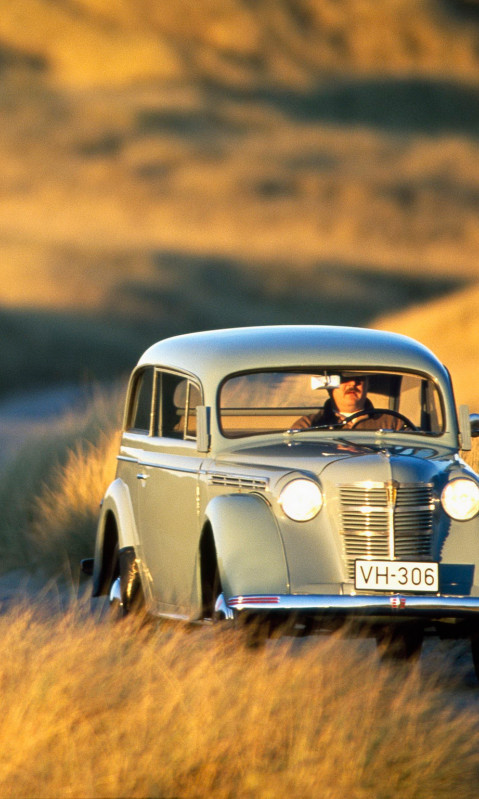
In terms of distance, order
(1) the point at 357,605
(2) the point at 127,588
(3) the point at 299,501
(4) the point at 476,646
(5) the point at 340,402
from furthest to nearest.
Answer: (2) the point at 127,588 < (5) the point at 340,402 < (4) the point at 476,646 < (3) the point at 299,501 < (1) the point at 357,605

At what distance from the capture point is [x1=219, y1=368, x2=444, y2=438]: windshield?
25.4 ft

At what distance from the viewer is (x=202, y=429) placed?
7.50 metres

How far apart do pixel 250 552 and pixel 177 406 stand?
1946mm

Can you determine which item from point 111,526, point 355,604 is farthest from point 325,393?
point 355,604

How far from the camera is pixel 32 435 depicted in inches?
698

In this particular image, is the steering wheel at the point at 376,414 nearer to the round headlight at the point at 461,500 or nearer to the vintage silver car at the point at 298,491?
the vintage silver car at the point at 298,491

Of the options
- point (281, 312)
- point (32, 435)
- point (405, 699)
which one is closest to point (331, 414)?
point (405, 699)

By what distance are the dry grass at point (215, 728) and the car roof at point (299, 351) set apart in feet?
6.44

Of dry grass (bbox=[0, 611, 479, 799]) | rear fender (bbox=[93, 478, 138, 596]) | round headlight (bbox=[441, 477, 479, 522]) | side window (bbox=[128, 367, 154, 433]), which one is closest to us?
dry grass (bbox=[0, 611, 479, 799])

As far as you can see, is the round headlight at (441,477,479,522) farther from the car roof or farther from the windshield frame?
the car roof

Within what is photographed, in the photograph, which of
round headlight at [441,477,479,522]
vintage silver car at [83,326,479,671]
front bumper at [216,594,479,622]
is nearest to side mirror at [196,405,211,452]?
vintage silver car at [83,326,479,671]

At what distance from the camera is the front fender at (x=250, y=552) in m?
6.55

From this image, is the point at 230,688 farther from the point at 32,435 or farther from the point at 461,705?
the point at 32,435

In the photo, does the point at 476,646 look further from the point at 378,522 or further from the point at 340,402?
the point at 340,402
